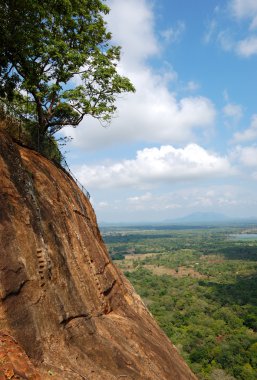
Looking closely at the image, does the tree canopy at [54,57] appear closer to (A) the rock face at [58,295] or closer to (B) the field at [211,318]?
(A) the rock face at [58,295]

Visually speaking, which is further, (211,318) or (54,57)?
(211,318)

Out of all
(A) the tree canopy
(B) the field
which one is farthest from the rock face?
(B) the field

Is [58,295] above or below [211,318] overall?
above

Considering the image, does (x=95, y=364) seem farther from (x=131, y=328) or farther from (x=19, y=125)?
(x=19, y=125)

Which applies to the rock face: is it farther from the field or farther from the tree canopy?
the field

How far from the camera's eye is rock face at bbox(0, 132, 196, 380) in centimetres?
932

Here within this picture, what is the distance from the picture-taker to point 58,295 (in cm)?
1090

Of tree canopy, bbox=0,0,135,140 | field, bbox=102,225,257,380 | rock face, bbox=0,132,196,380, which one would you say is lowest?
field, bbox=102,225,257,380

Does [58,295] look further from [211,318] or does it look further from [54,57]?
[211,318]

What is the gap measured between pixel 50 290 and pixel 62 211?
387 centimetres

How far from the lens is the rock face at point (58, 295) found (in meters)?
9.32

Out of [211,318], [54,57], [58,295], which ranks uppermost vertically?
[54,57]

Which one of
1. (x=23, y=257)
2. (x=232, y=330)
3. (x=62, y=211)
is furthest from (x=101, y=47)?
(x=232, y=330)

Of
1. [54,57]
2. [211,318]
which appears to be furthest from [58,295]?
[211,318]
